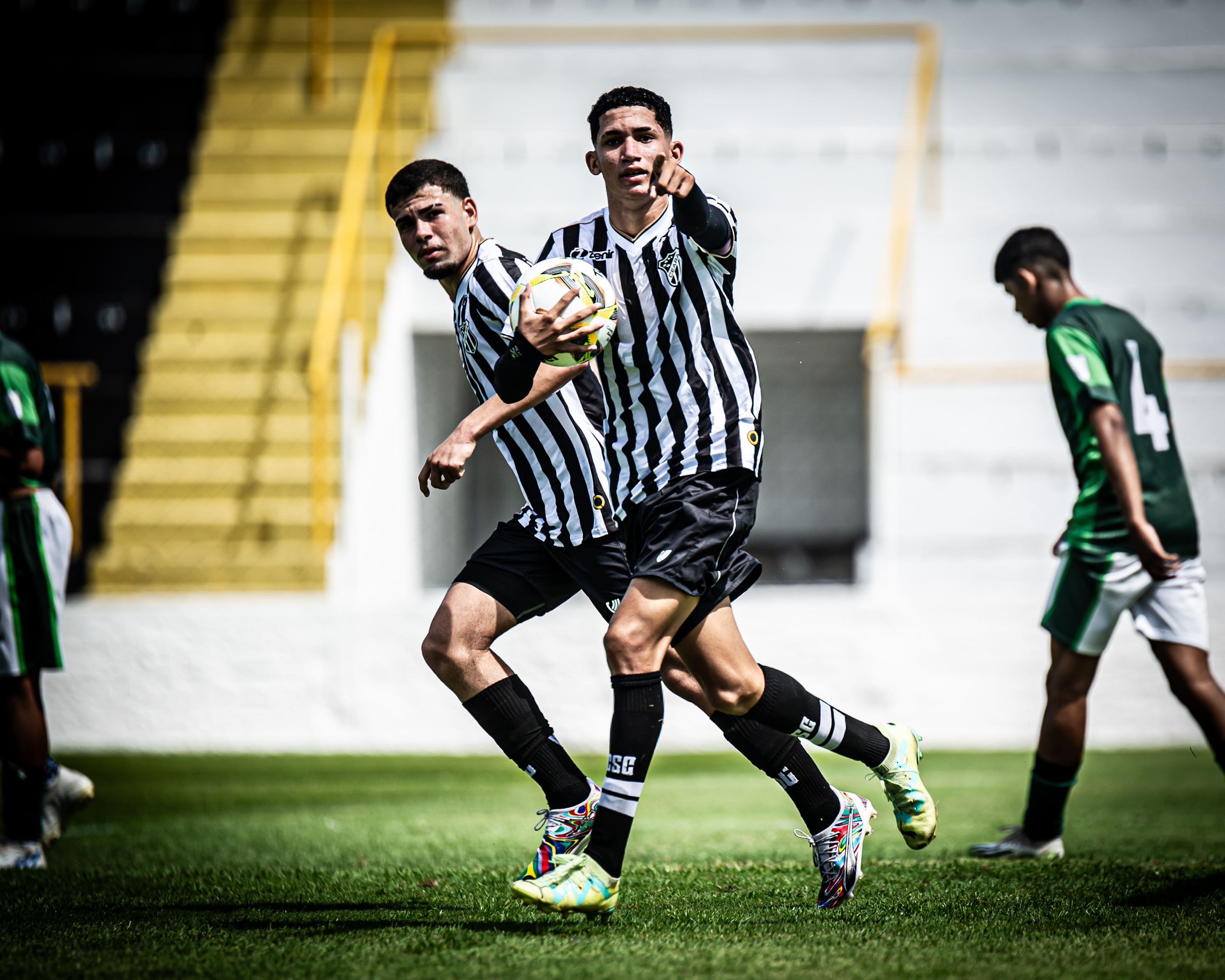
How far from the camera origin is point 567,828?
11.4 feet

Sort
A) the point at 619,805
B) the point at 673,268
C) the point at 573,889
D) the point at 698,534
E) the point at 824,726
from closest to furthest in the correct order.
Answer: the point at 573,889 < the point at 619,805 < the point at 698,534 < the point at 673,268 < the point at 824,726

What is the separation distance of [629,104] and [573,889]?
6.12 feet

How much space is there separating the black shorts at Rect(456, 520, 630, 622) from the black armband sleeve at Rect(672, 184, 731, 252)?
0.88 metres

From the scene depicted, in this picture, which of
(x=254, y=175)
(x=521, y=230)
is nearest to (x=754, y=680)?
(x=521, y=230)

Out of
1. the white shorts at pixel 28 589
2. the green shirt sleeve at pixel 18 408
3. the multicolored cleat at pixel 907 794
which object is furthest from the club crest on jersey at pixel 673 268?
the white shorts at pixel 28 589

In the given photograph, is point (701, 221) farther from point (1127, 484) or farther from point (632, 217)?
point (1127, 484)

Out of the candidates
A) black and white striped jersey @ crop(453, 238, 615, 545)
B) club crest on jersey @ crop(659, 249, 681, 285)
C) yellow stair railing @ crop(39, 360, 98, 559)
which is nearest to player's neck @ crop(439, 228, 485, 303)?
black and white striped jersey @ crop(453, 238, 615, 545)

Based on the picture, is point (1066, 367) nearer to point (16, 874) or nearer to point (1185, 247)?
point (16, 874)

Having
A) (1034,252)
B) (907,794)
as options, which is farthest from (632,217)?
(907,794)

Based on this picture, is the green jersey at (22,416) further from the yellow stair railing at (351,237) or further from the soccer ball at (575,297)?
the yellow stair railing at (351,237)

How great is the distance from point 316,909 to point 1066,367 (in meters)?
2.69

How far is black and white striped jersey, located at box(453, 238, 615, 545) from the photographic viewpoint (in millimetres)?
3691

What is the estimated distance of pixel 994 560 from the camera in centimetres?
910

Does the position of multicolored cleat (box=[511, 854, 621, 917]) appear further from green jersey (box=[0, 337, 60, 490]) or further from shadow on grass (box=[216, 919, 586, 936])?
green jersey (box=[0, 337, 60, 490])
